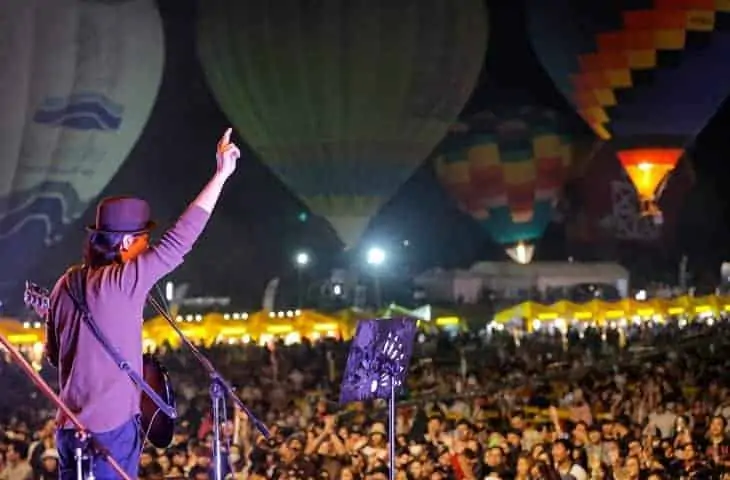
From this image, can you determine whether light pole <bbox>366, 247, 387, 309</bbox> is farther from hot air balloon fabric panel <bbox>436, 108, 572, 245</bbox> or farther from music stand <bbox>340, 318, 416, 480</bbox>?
music stand <bbox>340, 318, 416, 480</bbox>

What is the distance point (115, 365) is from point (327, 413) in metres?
3.35

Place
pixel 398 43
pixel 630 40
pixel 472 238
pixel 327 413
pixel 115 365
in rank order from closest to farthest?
pixel 115 365, pixel 327 413, pixel 398 43, pixel 630 40, pixel 472 238

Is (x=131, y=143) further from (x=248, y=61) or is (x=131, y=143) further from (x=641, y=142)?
(x=641, y=142)

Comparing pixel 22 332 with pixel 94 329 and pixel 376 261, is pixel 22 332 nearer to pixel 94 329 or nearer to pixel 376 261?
pixel 94 329

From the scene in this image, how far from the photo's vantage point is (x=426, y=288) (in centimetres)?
1616

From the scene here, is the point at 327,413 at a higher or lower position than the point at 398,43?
lower

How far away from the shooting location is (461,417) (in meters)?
5.12

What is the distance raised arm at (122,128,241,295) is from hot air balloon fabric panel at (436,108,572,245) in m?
12.9

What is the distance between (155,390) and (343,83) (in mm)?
8619

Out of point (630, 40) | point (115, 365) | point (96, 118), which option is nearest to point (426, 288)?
point (630, 40)

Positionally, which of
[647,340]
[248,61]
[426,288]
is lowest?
[647,340]

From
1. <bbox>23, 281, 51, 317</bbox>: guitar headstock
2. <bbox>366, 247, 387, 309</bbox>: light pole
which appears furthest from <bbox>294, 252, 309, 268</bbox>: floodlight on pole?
<bbox>23, 281, 51, 317</bbox>: guitar headstock

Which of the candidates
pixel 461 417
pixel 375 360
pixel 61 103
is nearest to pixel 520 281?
pixel 61 103

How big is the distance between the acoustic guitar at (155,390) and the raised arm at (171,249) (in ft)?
0.57
